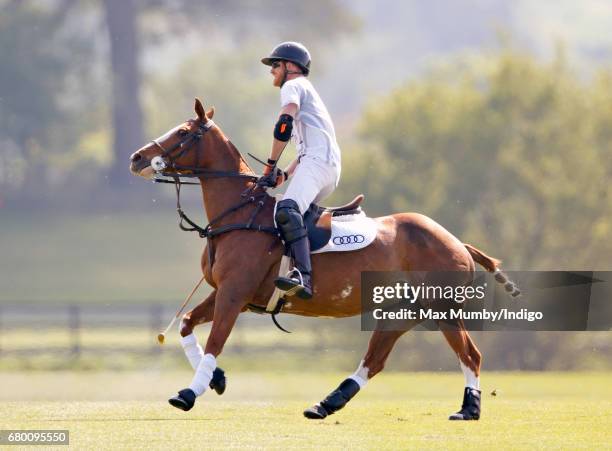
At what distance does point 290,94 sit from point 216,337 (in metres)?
1.98

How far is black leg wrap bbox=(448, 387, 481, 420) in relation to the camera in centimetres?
1134

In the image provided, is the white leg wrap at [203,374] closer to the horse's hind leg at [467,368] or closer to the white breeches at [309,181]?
the white breeches at [309,181]

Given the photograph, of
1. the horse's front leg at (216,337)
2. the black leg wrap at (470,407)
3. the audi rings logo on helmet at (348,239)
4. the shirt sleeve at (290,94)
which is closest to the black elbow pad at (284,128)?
the shirt sleeve at (290,94)

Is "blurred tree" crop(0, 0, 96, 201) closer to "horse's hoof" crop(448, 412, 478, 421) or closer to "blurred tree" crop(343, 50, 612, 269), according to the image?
"blurred tree" crop(343, 50, 612, 269)

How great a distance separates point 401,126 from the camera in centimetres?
3169

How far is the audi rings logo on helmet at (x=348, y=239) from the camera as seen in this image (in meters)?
11.3

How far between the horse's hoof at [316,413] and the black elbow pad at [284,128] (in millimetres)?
2108

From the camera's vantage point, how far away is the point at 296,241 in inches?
432

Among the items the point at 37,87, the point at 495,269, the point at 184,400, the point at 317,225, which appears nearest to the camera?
the point at 184,400

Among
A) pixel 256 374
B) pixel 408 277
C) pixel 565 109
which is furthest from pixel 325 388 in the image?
pixel 565 109

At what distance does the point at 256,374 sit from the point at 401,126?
7582mm

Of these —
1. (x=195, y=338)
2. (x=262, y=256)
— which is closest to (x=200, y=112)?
(x=262, y=256)

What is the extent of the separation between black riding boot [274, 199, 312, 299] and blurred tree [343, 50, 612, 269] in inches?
744

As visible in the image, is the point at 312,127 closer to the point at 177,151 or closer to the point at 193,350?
the point at 177,151
